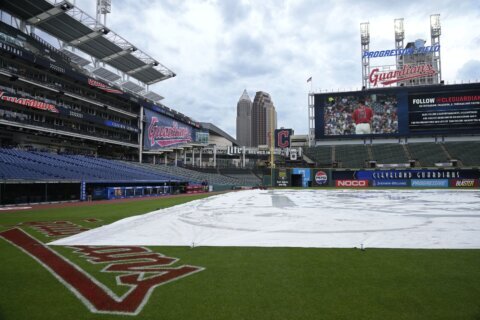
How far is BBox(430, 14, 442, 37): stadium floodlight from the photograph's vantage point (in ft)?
223

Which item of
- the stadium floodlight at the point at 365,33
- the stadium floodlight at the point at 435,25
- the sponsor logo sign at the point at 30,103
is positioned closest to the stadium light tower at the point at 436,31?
the stadium floodlight at the point at 435,25

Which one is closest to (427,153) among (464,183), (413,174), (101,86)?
(413,174)

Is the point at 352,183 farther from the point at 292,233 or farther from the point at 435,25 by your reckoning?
the point at 292,233

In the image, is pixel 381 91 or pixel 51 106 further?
pixel 381 91

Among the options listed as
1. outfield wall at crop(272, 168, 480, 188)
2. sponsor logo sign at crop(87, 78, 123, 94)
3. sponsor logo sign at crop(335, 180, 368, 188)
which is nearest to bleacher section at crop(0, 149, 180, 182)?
sponsor logo sign at crop(87, 78, 123, 94)

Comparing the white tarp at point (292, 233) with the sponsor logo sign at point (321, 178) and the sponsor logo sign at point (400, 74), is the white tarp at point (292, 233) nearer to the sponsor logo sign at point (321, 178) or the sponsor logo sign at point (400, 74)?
the sponsor logo sign at point (321, 178)

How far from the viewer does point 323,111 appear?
2682 inches

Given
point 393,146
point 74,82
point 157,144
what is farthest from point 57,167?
point 393,146

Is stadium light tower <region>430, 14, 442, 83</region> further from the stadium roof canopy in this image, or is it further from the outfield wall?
the stadium roof canopy

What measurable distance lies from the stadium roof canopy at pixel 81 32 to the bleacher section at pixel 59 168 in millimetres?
20018

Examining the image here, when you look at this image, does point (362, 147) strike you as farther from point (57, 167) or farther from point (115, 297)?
point (115, 297)

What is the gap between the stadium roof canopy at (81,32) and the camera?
40.5 meters

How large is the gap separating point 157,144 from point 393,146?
49743 millimetres

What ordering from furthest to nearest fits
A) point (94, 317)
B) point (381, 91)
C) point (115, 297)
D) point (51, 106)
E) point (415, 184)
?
point (381, 91), point (415, 184), point (51, 106), point (115, 297), point (94, 317)
